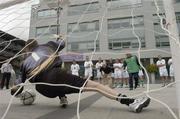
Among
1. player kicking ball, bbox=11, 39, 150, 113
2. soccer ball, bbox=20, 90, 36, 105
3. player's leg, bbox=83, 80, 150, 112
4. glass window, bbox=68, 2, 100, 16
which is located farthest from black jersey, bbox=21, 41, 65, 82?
glass window, bbox=68, 2, 100, 16

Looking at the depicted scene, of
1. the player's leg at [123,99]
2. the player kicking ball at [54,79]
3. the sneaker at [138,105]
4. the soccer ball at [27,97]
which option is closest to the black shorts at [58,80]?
the player kicking ball at [54,79]

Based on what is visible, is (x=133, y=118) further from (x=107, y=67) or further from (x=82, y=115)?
(x=107, y=67)

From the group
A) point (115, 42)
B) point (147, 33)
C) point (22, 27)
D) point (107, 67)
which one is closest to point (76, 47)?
point (115, 42)

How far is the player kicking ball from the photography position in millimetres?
3002

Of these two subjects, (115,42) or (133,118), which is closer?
(133,118)

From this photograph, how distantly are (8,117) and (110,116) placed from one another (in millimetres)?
1177

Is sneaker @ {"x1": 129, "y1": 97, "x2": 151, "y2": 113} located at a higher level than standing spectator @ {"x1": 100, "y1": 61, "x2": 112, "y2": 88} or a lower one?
lower

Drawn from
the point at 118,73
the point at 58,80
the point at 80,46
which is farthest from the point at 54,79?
the point at 80,46

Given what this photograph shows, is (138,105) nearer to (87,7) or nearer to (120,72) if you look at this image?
(87,7)

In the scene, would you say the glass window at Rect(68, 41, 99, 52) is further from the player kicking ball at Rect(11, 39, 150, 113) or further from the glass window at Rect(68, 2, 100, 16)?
the player kicking ball at Rect(11, 39, 150, 113)

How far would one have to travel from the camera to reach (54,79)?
3133 mm

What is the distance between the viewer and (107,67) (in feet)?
30.7

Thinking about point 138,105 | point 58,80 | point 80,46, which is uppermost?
point 80,46

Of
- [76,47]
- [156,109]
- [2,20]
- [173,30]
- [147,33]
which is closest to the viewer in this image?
[173,30]
